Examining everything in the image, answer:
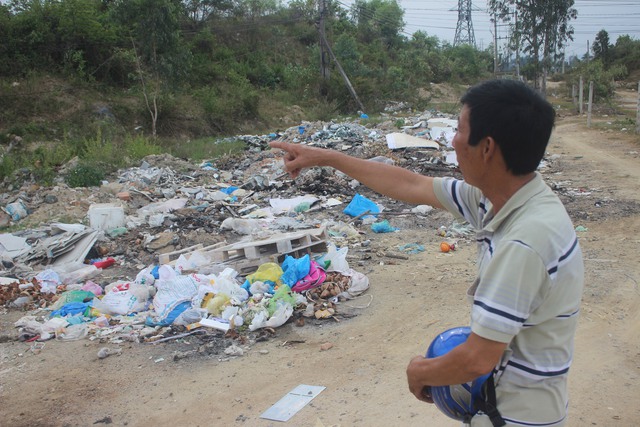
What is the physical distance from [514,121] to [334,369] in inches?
117

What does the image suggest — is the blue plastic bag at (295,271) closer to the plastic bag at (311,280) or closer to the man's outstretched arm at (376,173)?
the plastic bag at (311,280)

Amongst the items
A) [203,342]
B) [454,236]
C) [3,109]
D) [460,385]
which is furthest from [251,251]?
[3,109]

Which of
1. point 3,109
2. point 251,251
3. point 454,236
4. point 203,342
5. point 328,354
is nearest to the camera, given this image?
point 328,354

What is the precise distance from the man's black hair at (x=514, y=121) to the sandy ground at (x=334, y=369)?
2188 millimetres

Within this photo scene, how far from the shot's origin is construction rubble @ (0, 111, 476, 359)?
480 cm

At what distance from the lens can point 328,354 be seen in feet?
13.4

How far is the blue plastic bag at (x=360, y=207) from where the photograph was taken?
27.2 feet

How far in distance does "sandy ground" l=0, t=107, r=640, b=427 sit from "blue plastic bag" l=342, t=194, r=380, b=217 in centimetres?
246

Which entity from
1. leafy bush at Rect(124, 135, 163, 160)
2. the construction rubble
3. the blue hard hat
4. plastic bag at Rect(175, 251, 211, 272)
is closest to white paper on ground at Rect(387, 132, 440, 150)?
the construction rubble

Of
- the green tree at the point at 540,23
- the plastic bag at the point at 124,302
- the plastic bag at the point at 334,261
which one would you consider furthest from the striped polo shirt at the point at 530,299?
the green tree at the point at 540,23

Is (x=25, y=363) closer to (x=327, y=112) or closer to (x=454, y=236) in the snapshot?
(x=454, y=236)

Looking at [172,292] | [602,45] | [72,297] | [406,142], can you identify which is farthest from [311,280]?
[602,45]

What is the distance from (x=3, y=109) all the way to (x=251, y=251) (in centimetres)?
1528

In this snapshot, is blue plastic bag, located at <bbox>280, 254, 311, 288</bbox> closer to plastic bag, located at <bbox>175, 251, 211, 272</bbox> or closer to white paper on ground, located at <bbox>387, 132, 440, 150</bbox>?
plastic bag, located at <bbox>175, 251, 211, 272</bbox>
